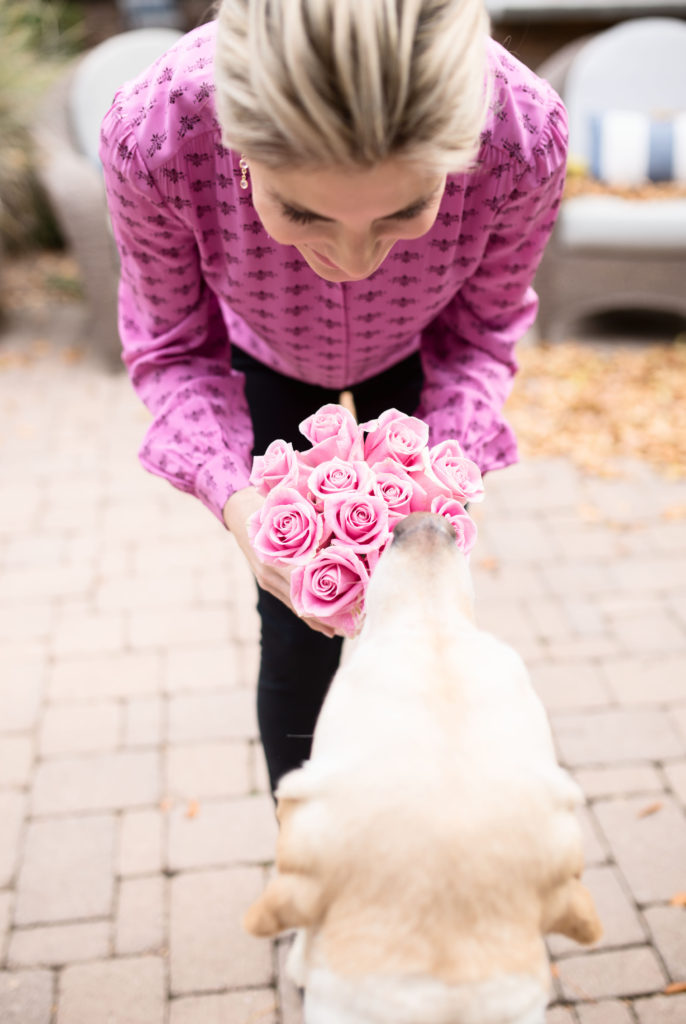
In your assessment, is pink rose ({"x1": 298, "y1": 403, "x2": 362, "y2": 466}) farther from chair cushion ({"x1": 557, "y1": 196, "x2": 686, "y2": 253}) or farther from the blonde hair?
chair cushion ({"x1": 557, "y1": 196, "x2": 686, "y2": 253})

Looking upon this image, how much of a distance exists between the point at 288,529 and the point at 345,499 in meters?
0.11

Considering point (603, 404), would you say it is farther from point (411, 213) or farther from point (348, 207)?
point (348, 207)

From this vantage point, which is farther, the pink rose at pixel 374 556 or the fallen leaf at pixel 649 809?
the fallen leaf at pixel 649 809

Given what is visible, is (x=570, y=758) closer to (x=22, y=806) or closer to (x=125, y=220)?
(x=22, y=806)

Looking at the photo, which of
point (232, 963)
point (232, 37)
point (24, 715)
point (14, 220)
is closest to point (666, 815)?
point (232, 963)

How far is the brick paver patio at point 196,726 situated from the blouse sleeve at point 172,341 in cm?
130

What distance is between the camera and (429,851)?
3.54 feet

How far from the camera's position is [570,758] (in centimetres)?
288

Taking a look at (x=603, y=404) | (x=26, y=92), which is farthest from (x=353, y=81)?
(x=26, y=92)

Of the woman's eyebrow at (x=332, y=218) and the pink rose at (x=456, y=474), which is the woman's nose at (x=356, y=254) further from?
the pink rose at (x=456, y=474)

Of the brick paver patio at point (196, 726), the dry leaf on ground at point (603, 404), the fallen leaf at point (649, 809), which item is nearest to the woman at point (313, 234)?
the brick paver patio at point (196, 726)

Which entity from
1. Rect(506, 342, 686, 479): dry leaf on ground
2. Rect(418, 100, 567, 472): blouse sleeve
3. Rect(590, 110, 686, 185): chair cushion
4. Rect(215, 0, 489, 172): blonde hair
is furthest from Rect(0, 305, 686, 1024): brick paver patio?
Rect(590, 110, 686, 185): chair cushion

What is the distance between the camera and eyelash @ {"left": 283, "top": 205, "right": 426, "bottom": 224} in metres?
1.29

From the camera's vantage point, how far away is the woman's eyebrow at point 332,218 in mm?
1268
